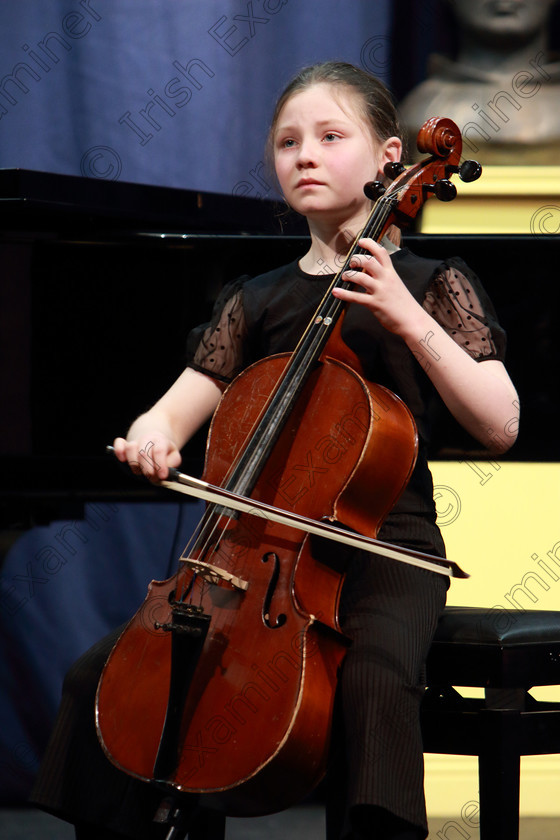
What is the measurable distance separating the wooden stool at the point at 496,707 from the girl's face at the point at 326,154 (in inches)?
19.6

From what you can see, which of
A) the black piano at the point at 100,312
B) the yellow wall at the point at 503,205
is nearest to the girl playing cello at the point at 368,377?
the black piano at the point at 100,312

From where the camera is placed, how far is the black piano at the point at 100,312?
1.54 meters

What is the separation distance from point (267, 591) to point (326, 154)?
1.70ft

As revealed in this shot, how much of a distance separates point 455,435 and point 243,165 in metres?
0.78

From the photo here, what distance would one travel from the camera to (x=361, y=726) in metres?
0.89

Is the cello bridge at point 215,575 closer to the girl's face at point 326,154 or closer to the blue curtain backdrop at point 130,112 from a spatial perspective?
the girl's face at point 326,154

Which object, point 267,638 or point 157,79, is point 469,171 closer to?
point 267,638

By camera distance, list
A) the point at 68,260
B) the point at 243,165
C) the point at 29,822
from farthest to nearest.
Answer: the point at 243,165 → the point at 29,822 → the point at 68,260

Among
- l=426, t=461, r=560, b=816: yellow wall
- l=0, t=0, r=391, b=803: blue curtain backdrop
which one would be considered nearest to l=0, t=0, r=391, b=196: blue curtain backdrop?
l=0, t=0, r=391, b=803: blue curtain backdrop

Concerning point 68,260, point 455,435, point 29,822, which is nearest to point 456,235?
point 455,435

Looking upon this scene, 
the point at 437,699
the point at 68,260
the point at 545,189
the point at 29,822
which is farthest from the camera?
the point at 545,189

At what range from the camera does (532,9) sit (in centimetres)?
203

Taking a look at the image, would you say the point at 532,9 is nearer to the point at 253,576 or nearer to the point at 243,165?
the point at 243,165

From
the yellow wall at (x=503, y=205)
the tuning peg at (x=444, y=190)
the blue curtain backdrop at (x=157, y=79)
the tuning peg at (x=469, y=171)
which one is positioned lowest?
the tuning peg at (x=444, y=190)
